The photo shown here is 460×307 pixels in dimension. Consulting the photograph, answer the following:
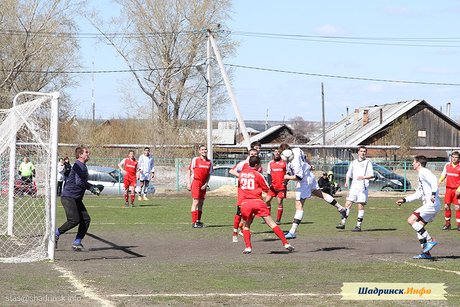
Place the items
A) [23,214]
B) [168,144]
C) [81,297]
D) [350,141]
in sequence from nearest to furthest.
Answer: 1. [81,297]
2. [23,214]
3. [168,144]
4. [350,141]

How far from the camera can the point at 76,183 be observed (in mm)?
15430

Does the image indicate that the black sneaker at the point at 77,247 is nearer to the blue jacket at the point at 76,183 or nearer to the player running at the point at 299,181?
the blue jacket at the point at 76,183

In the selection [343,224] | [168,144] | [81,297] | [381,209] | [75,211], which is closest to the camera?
[81,297]

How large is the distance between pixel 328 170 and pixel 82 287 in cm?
3245

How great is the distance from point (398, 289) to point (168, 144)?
4618 centimetres

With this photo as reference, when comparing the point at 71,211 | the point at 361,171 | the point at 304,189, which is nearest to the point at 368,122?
the point at 361,171

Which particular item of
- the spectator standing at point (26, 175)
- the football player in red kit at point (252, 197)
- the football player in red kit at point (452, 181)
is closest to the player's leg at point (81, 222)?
the football player in red kit at point (252, 197)

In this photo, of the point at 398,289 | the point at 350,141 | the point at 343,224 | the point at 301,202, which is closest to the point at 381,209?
the point at 343,224

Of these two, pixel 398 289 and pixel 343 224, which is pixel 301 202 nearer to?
pixel 343 224

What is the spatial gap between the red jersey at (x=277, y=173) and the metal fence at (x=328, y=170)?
1954cm

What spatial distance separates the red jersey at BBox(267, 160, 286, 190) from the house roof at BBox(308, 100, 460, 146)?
2143 inches

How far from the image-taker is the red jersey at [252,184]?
14938mm

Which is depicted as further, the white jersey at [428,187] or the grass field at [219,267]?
the white jersey at [428,187]

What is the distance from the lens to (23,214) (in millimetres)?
19344
